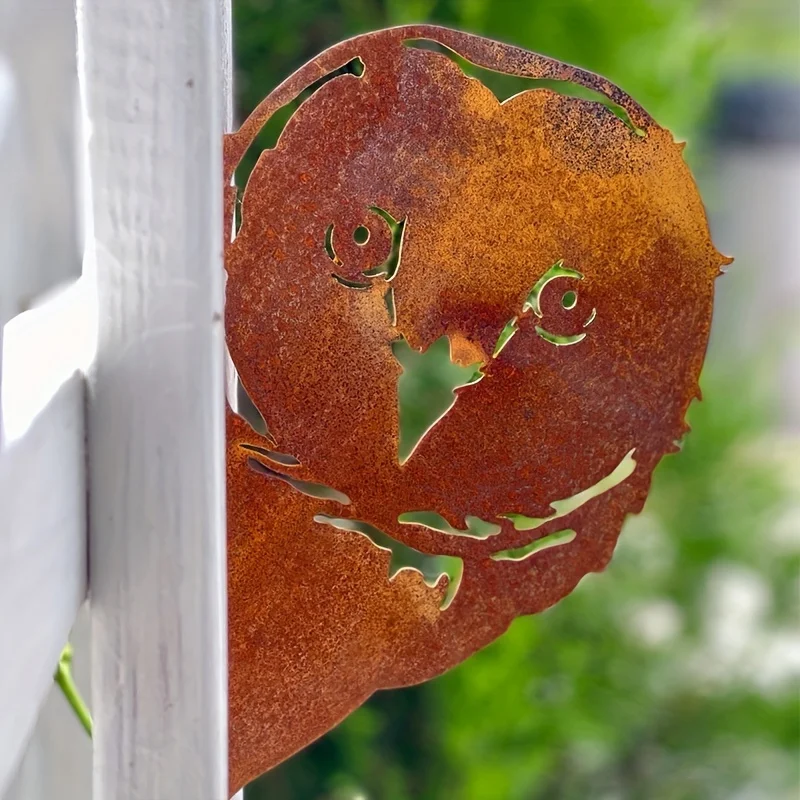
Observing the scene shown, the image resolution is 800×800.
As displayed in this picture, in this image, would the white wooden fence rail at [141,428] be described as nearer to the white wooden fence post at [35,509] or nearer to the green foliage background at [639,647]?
the white wooden fence post at [35,509]

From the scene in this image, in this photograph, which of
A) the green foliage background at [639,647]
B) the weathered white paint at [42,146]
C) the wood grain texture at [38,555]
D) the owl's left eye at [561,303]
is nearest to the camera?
the wood grain texture at [38,555]

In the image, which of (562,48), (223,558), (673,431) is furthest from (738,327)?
(223,558)

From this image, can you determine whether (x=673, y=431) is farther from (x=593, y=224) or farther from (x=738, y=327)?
(x=738, y=327)

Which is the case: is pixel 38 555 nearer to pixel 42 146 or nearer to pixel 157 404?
pixel 157 404

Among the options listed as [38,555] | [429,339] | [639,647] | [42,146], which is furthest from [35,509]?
[639,647]

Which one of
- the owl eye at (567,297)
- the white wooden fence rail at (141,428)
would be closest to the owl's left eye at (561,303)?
the owl eye at (567,297)

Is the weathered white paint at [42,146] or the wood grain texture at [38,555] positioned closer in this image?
the wood grain texture at [38,555]
